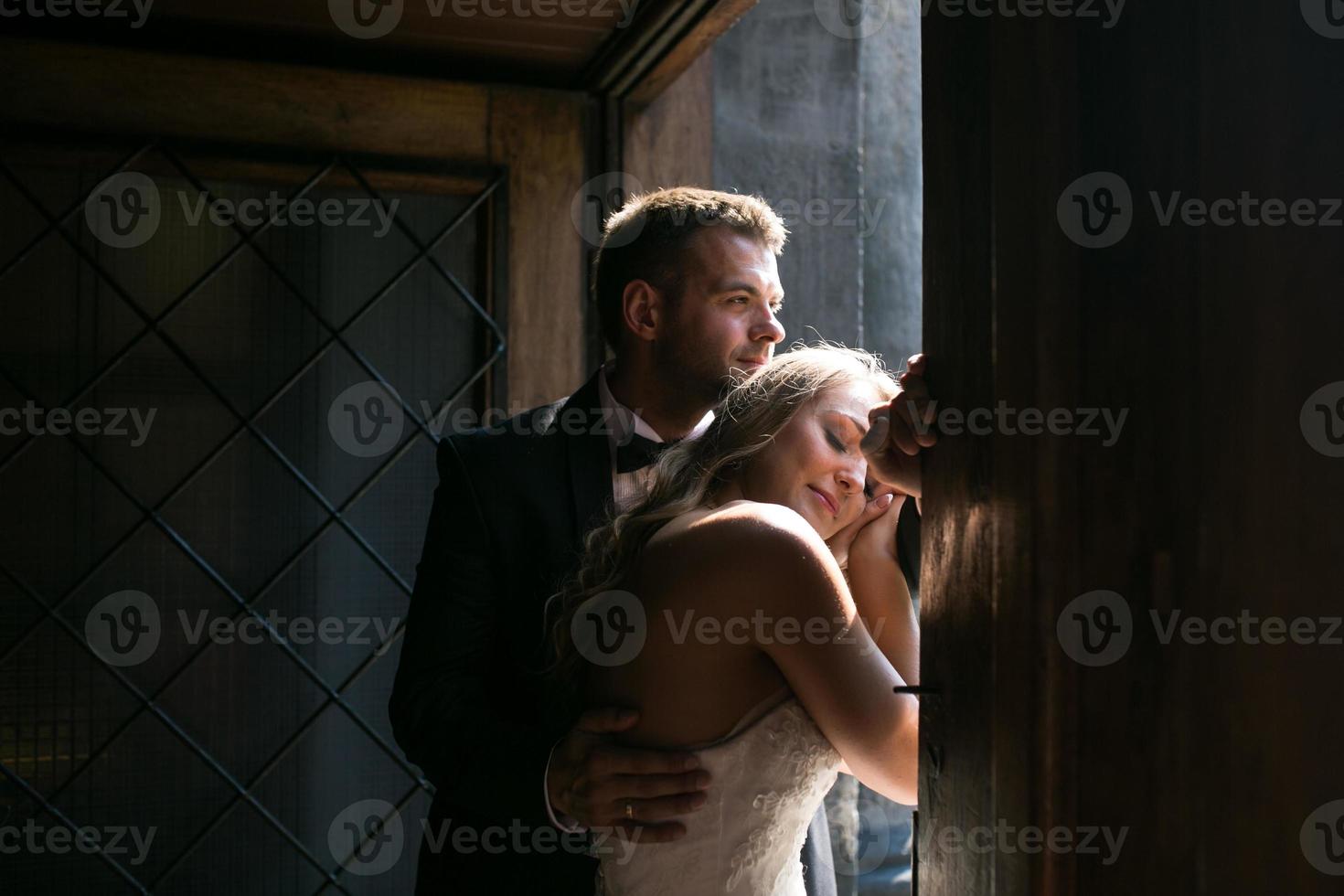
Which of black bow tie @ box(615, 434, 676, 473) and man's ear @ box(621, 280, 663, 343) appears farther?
man's ear @ box(621, 280, 663, 343)

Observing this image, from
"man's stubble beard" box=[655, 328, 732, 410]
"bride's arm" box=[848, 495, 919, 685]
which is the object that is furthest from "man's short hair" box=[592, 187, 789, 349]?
"bride's arm" box=[848, 495, 919, 685]

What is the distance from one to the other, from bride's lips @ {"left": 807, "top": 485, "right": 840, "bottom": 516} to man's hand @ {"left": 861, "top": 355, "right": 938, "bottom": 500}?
1.80 ft

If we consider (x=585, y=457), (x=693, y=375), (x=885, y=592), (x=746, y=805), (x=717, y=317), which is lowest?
(x=746, y=805)

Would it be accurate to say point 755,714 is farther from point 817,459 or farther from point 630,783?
point 817,459

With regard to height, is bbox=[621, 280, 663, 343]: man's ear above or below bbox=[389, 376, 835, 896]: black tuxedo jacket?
above

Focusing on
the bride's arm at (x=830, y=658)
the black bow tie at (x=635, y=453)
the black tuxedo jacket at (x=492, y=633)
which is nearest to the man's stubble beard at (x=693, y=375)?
the black bow tie at (x=635, y=453)

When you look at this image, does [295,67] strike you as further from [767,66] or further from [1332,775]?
[1332,775]

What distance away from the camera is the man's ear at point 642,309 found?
2232 mm

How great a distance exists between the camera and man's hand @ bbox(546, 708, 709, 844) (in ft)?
4.50

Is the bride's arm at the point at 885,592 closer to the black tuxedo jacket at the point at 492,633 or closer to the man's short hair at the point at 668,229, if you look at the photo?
the black tuxedo jacket at the point at 492,633

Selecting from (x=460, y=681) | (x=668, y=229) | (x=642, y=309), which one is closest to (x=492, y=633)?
(x=460, y=681)

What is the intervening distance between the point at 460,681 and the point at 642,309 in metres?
0.78

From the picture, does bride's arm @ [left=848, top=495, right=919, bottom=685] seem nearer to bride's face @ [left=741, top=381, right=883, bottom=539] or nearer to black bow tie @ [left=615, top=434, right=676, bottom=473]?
bride's face @ [left=741, top=381, right=883, bottom=539]

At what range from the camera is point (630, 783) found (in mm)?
1383
